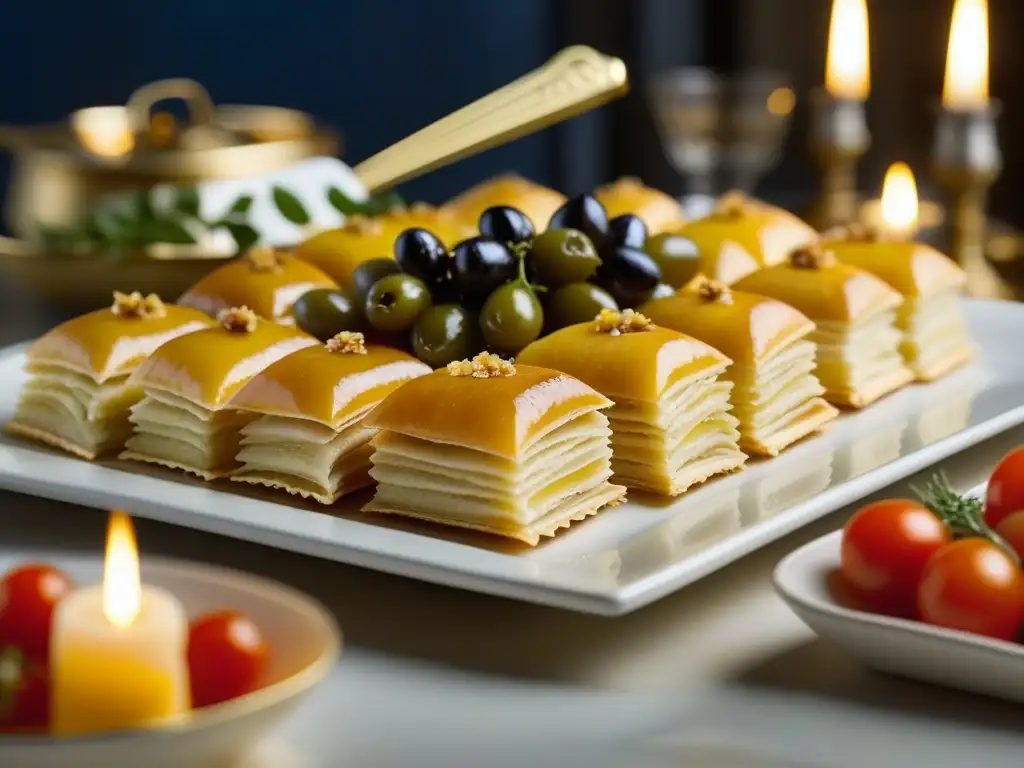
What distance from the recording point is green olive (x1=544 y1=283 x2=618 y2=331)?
6.50 feet

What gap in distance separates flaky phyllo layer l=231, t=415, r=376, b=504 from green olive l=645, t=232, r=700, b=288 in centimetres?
63

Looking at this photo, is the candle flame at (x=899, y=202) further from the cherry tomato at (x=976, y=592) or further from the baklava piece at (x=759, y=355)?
the cherry tomato at (x=976, y=592)

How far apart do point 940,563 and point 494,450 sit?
0.43m

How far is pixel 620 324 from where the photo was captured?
184cm

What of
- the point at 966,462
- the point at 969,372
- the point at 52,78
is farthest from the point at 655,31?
the point at 966,462

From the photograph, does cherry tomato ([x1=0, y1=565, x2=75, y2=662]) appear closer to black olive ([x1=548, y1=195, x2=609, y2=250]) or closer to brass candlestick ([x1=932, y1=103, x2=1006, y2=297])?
black olive ([x1=548, y1=195, x2=609, y2=250])

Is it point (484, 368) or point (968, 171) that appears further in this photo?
point (968, 171)

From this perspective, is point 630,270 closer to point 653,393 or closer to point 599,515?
point 653,393

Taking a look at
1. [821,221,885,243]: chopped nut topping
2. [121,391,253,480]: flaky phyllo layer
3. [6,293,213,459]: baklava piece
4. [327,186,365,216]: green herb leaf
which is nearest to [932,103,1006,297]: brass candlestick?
[821,221,885,243]: chopped nut topping

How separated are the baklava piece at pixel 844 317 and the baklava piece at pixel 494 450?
55cm

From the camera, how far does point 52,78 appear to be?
483cm

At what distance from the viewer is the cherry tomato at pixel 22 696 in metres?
1.12

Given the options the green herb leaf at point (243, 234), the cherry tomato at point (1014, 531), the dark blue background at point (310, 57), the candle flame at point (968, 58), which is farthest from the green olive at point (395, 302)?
the dark blue background at point (310, 57)

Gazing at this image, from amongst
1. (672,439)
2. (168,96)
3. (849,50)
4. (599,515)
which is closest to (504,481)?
(599,515)
